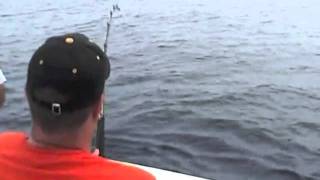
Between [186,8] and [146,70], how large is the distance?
687 cm

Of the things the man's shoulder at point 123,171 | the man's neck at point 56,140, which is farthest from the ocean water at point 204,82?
the man's neck at point 56,140

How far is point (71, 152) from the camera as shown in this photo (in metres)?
1.83

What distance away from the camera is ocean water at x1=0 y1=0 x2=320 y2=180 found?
6293mm

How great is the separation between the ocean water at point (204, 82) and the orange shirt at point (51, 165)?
3.97 metres

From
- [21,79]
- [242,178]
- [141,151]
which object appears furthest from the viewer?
[21,79]

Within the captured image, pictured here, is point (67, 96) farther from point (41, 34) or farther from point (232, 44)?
point (41, 34)

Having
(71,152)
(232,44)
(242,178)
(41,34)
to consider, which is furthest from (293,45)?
(71,152)

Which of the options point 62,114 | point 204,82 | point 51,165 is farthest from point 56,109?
point 204,82

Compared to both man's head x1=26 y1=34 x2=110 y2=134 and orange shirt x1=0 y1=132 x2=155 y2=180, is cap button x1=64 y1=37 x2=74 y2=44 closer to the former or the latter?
man's head x1=26 y1=34 x2=110 y2=134

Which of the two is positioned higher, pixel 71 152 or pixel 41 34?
pixel 71 152

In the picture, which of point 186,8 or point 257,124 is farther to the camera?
point 186,8

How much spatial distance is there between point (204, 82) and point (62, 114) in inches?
293

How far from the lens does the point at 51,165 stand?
179cm

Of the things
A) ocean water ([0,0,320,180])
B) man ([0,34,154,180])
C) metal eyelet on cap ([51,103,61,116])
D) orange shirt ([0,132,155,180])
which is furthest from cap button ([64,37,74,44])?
ocean water ([0,0,320,180])
